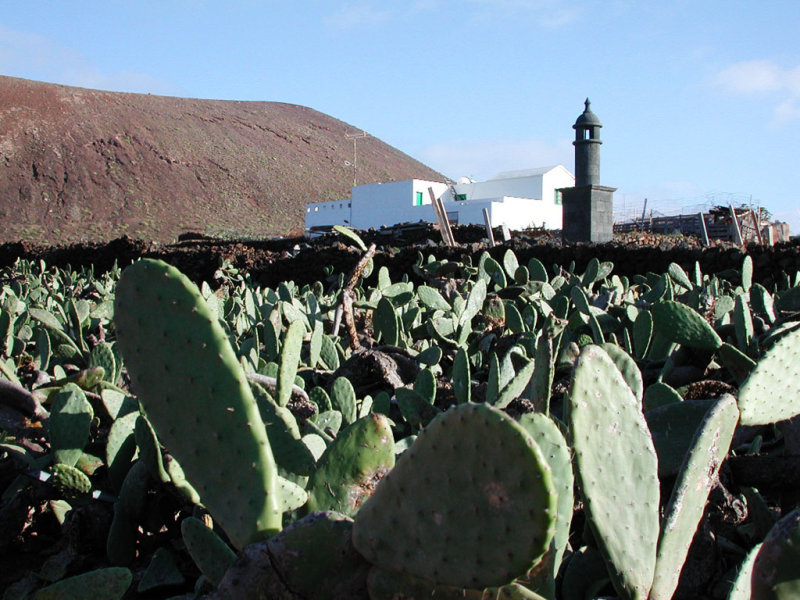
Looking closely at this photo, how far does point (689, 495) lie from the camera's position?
1.15 metres

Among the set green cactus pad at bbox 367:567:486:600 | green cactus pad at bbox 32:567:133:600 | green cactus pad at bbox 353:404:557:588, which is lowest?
green cactus pad at bbox 32:567:133:600

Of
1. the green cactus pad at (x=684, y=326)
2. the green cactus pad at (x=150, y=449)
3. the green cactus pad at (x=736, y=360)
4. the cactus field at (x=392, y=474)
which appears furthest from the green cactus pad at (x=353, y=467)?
the green cactus pad at (x=684, y=326)

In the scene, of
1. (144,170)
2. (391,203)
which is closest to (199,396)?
(391,203)

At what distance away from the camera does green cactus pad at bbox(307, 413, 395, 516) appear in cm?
121

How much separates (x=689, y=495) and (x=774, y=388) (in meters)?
0.62

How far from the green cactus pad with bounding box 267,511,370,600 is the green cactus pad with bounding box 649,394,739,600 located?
458mm

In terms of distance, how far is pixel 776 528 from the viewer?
0.89 m

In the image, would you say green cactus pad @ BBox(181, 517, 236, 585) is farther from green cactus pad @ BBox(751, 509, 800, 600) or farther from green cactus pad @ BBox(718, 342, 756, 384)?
green cactus pad @ BBox(718, 342, 756, 384)

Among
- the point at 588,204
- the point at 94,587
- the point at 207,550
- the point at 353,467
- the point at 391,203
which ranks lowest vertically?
the point at 94,587

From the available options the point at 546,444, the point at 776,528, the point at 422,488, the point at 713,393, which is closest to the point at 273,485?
Answer: the point at 422,488

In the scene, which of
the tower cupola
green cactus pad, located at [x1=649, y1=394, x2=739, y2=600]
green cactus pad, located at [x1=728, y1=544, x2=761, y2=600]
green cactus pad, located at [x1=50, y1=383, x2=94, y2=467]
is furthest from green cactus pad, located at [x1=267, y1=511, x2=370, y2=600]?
the tower cupola

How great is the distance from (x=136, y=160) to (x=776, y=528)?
64340mm

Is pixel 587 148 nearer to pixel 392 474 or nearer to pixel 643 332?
pixel 643 332

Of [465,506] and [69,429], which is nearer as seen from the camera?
[465,506]
